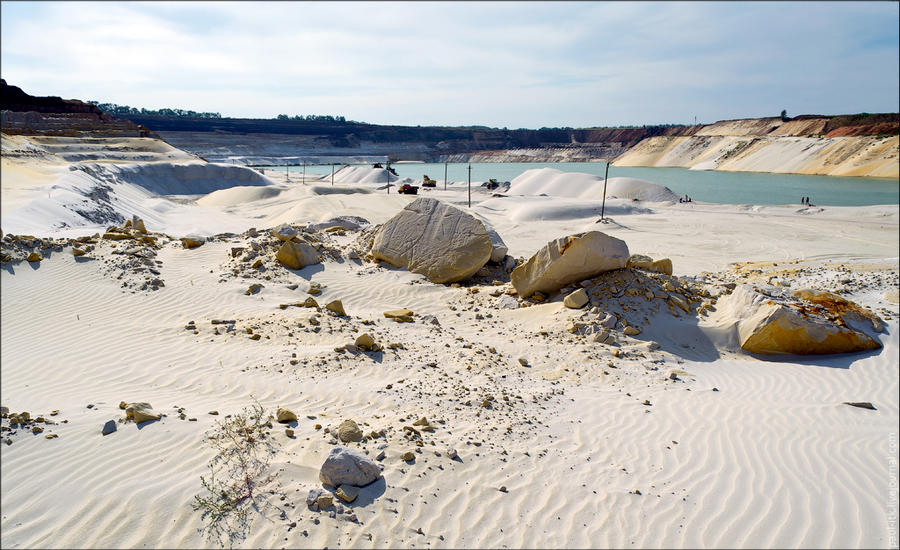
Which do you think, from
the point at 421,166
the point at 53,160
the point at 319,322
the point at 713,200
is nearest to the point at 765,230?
the point at 713,200

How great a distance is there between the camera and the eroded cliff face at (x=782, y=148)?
4281 cm

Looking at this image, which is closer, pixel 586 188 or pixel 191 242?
pixel 191 242

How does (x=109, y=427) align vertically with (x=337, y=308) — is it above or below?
above

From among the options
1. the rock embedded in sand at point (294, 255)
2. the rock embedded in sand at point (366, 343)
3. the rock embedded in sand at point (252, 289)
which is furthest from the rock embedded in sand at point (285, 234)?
the rock embedded in sand at point (366, 343)

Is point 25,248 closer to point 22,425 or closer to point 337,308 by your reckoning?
point 337,308

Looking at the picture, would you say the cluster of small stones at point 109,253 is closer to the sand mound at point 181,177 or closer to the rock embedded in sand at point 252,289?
the rock embedded in sand at point 252,289

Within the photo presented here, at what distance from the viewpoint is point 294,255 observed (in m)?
10.6

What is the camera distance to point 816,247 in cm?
1717

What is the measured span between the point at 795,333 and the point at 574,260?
3.28m

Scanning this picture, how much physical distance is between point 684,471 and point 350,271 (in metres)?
8.06

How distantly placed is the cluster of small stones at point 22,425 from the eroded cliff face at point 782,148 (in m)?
36.4

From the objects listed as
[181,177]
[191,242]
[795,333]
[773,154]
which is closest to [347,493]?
[795,333]

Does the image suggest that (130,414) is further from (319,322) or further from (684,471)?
(684,471)

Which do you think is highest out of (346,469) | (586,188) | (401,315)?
(586,188)
